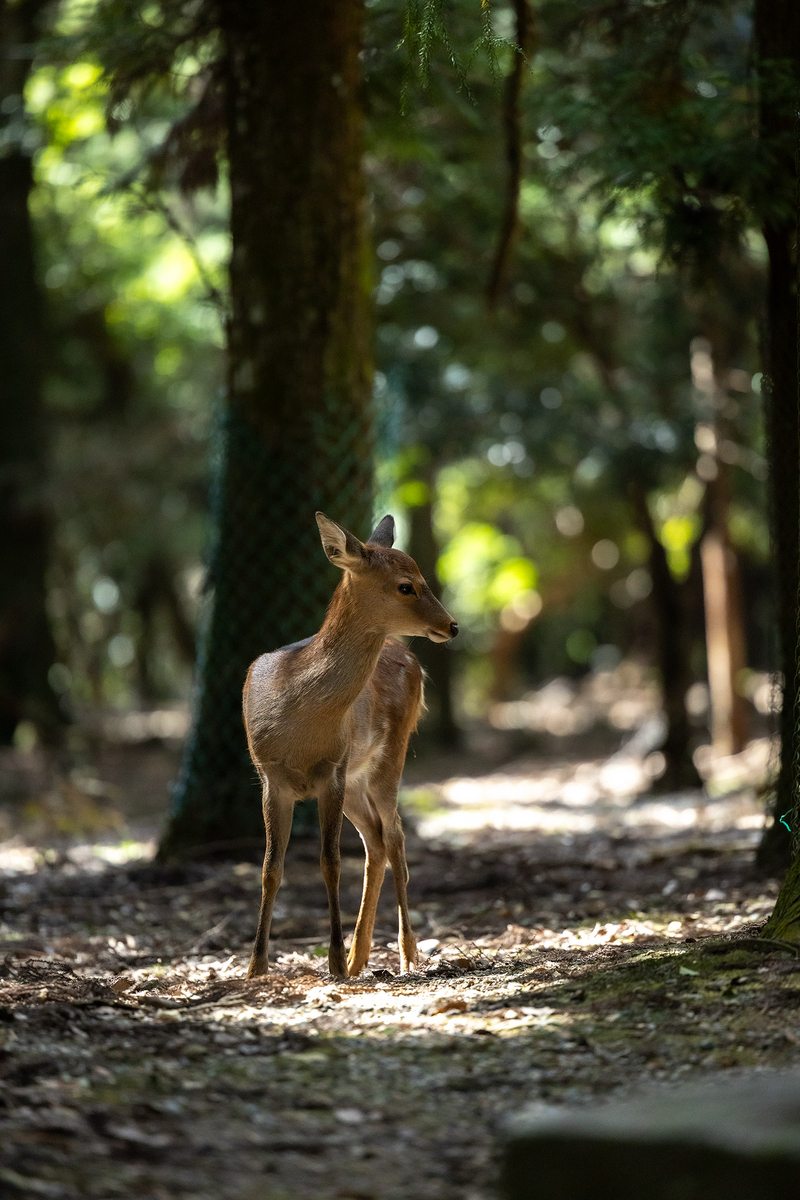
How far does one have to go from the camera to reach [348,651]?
4.99m

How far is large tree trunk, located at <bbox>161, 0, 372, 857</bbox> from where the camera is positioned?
306 inches

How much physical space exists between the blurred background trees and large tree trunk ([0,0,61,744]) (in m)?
0.18

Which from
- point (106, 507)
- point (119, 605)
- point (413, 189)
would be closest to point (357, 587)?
point (413, 189)

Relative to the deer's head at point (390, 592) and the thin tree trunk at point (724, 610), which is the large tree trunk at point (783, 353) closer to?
the deer's head at point (390, 592)

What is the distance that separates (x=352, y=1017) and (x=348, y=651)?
1496 millimetres

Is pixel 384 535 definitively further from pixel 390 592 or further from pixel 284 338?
pixel 284 338

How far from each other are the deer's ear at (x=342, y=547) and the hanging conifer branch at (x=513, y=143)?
2.96 m

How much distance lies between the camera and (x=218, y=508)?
315 inches

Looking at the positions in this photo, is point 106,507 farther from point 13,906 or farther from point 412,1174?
point 412,1174

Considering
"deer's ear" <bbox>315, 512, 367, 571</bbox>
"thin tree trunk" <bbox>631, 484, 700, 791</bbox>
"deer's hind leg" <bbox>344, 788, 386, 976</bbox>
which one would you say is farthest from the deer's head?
"thin tree trunk" <bbox>631, 484, 700, 791</bbox>

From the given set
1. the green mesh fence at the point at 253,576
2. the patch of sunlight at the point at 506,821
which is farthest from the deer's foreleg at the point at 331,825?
the patch of sunlight at the point at 506,821

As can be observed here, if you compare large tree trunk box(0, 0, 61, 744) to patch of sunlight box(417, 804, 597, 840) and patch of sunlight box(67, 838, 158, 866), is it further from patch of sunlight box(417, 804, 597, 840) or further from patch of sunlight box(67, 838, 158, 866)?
patch of sunlight box(417, 804, 597, 840)

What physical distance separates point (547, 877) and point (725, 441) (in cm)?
770

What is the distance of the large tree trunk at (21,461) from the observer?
1398 centimetres
